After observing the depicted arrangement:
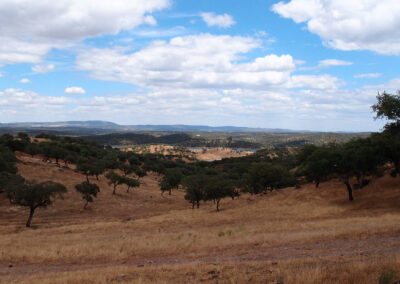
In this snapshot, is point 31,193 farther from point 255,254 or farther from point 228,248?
point 255,254

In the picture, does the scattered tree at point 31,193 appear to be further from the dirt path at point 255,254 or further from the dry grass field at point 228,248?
the dirt path at point 255,254

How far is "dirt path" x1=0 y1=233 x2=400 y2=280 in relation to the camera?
12711 mm

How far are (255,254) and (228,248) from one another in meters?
2.56

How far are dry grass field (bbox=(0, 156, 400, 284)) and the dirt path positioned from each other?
0.14ft

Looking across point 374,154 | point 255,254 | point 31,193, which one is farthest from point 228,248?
point 31,193

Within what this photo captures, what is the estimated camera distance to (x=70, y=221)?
34781mm

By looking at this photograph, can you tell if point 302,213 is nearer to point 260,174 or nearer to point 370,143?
point 370,143

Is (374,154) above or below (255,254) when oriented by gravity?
above

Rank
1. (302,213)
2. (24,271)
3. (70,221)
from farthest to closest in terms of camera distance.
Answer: (70,221), (302,213), (24,271)

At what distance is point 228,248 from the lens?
53.2 ft

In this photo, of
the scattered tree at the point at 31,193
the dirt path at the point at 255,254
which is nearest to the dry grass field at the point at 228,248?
the dirt path at the point at 255,254

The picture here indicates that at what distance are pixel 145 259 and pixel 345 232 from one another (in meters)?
11.5

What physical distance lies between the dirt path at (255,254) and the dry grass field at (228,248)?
0.14 feet

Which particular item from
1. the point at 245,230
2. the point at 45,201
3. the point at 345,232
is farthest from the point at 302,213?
the point at 45,201
